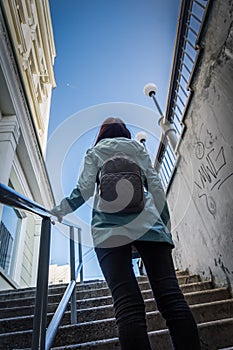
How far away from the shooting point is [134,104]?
14.4ft

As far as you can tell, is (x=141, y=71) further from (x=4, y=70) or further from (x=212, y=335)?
(x=212, y=335)

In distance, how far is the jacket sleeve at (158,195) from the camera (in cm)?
103

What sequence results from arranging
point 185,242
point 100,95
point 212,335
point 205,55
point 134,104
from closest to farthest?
point 212,335 < point 205,55 < point 185,242 < point 134,104 < point 100,95

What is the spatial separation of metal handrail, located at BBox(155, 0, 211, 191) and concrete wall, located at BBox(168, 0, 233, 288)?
0.26 feet

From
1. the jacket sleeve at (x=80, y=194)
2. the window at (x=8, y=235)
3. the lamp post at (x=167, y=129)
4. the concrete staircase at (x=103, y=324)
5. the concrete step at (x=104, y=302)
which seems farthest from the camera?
the window at (x=8, y=235)

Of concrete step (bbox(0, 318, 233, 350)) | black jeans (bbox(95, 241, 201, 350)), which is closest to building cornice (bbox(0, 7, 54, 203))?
concrete step (bbox(0, 318, 233, 350))

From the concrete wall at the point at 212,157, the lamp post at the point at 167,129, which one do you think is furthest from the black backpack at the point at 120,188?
the lamp post at the point at 167,129

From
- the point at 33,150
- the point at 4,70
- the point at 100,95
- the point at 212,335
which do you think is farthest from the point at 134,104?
the point at 212,335

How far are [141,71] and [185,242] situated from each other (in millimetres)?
3120

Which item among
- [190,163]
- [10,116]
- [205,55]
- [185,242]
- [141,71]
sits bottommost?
[185,242]

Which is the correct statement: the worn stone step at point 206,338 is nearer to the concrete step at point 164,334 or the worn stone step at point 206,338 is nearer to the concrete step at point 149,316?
the concrete step at point 164,334

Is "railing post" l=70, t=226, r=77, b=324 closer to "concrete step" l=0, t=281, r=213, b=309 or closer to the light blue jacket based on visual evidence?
"concrete step" l=0, t=281, r=213, b=309

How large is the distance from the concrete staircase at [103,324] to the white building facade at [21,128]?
79 cm

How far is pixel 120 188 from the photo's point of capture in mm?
927
